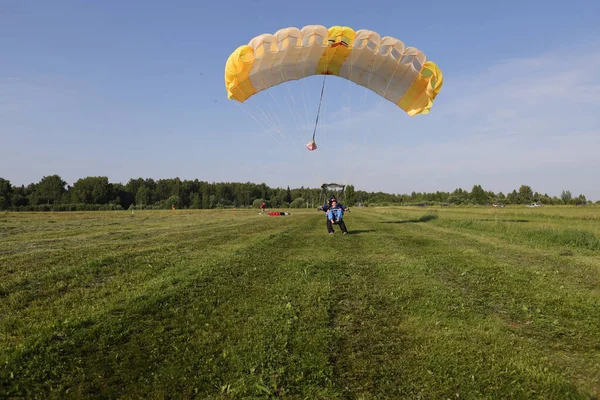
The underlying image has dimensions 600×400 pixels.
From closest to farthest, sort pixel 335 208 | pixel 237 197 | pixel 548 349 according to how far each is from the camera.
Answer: pixel 548 349
pixel 335 208
pixel 237 197

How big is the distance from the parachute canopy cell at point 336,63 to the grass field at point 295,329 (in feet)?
28.8

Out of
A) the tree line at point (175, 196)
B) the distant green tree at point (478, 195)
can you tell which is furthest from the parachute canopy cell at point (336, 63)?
the distant green tree at point (478, 195)

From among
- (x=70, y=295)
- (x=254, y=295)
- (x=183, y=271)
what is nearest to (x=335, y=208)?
(x=183, y=271)

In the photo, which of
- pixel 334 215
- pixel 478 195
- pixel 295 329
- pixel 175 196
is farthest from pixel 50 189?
pixel 478 195

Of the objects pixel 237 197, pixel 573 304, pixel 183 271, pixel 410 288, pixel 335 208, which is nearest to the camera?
pixel 573 304

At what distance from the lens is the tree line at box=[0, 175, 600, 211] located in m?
123

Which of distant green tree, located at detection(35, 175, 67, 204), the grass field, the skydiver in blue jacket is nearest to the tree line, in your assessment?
distant green tree, located at detection(35, 175, 67, 204)

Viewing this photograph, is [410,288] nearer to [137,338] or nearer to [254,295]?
[254,295]

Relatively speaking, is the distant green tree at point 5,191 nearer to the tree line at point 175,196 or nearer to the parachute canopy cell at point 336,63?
the tree line at point 175,196

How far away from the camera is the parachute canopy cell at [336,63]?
615 inches

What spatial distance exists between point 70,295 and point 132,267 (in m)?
2.93

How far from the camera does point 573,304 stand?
7.25 m

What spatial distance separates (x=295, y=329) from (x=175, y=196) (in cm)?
13807

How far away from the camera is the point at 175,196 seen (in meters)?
137
